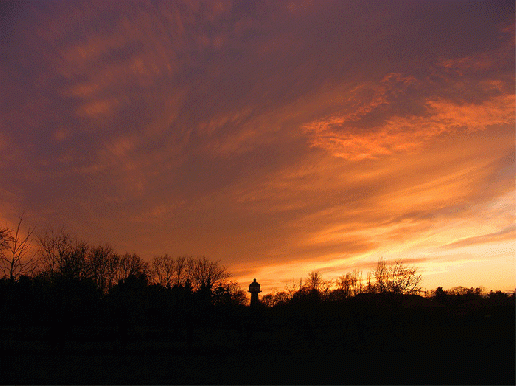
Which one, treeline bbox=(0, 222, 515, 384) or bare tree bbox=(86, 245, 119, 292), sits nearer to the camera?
treeline bbox=(0, 222, 515, 384)

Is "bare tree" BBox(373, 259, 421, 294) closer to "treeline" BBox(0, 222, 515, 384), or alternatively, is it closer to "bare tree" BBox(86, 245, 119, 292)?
"treeline" BBox(0, 222, 515, 384)

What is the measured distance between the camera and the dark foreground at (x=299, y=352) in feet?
56.1

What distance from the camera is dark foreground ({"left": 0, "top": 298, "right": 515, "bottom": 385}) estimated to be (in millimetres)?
17094

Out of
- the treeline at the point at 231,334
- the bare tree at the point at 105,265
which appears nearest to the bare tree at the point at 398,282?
the treeline at the point at 231,334

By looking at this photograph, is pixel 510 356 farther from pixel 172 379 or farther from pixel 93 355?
pixel 93 355

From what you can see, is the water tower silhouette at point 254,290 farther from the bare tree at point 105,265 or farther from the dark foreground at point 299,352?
the bare tree at point 105,265

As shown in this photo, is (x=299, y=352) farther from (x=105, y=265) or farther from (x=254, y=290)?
(x=105, y=265)

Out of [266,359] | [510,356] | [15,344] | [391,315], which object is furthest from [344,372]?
[15,344]

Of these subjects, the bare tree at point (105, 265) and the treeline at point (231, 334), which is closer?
the treeline at point (231, 334)

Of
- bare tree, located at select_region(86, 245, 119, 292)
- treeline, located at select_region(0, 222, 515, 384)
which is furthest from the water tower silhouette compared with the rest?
bare tree, located at select_region(86, 245, 119, 292)

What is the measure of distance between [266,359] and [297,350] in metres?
6.07

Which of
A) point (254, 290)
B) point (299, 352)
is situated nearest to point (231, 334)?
point (254, 290)

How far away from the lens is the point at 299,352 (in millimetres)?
29094

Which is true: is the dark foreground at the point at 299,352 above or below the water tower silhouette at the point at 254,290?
below
